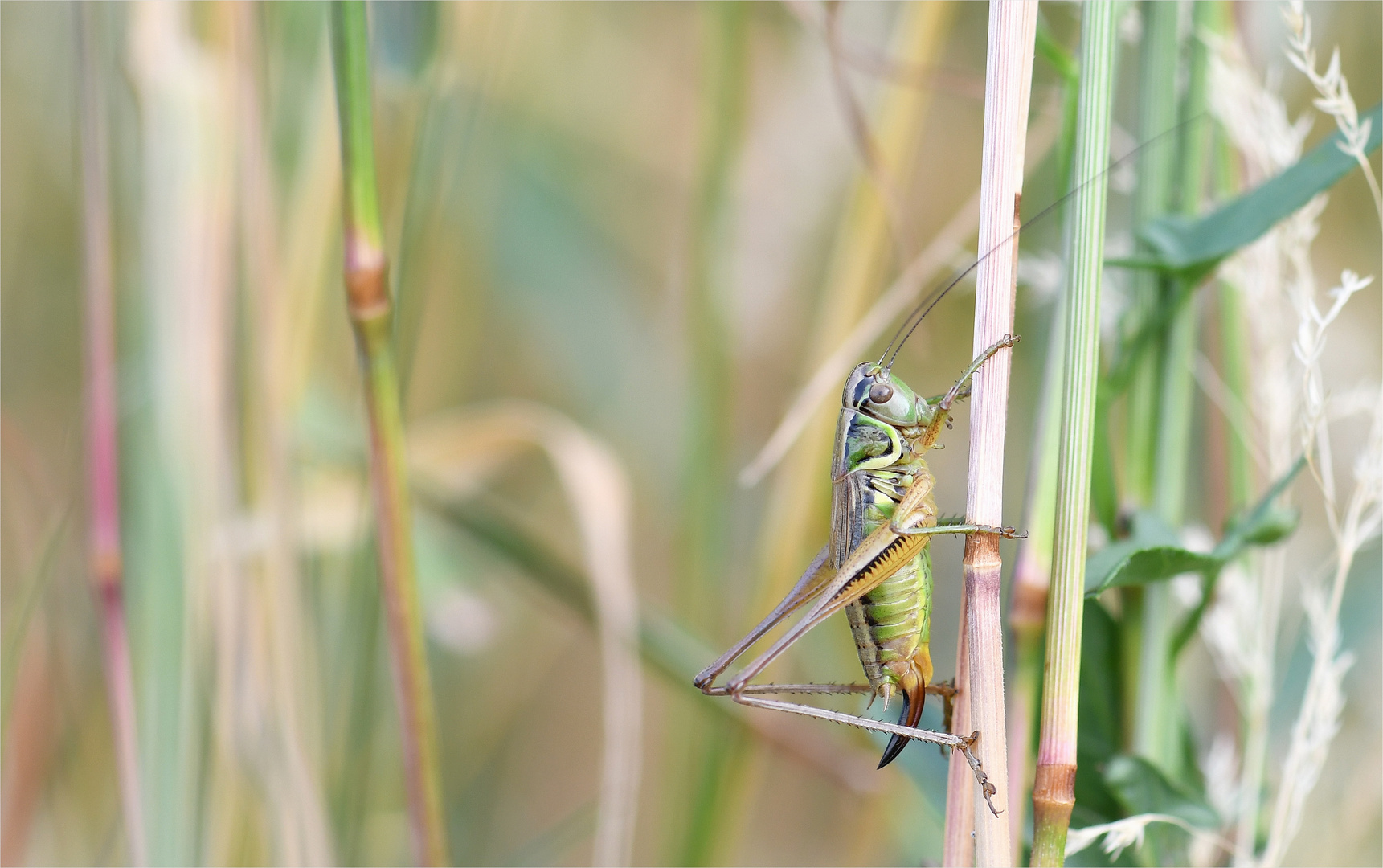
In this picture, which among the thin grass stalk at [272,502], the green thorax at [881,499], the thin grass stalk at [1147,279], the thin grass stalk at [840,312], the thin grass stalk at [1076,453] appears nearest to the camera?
the thin grass stalk at [1076,453]

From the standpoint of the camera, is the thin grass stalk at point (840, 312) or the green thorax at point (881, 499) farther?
the thin grass stalk at point (840, 312)

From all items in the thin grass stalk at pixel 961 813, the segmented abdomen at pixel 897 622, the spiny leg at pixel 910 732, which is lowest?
the thin grass stalk at pixel 961 813

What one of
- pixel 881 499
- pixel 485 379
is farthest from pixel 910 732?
pixel 485 379

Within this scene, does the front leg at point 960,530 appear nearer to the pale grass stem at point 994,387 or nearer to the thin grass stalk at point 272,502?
the pale grass stem at point 994,387

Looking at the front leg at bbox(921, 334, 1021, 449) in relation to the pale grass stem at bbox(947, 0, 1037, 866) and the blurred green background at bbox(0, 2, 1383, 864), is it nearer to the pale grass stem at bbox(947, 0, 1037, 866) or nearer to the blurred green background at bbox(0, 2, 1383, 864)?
the pale grass stem at bbox(947, 0, 1037, 866)

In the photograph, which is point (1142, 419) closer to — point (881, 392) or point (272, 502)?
point (881, 392)

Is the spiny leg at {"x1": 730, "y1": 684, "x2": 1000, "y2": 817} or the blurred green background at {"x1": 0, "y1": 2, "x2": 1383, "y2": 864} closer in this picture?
the spiny leg at {"x1": 730, "y1": 684, "x2": 1000, "y2": 817}

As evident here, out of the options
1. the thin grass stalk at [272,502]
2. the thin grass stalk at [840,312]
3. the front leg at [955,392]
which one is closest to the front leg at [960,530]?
the front leg at [955,392]

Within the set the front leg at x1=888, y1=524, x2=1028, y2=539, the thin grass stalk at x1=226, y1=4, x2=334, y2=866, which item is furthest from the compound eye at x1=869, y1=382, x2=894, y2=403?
the thin grass stalk at x1=226, y1=4, x2=334, y2=866
